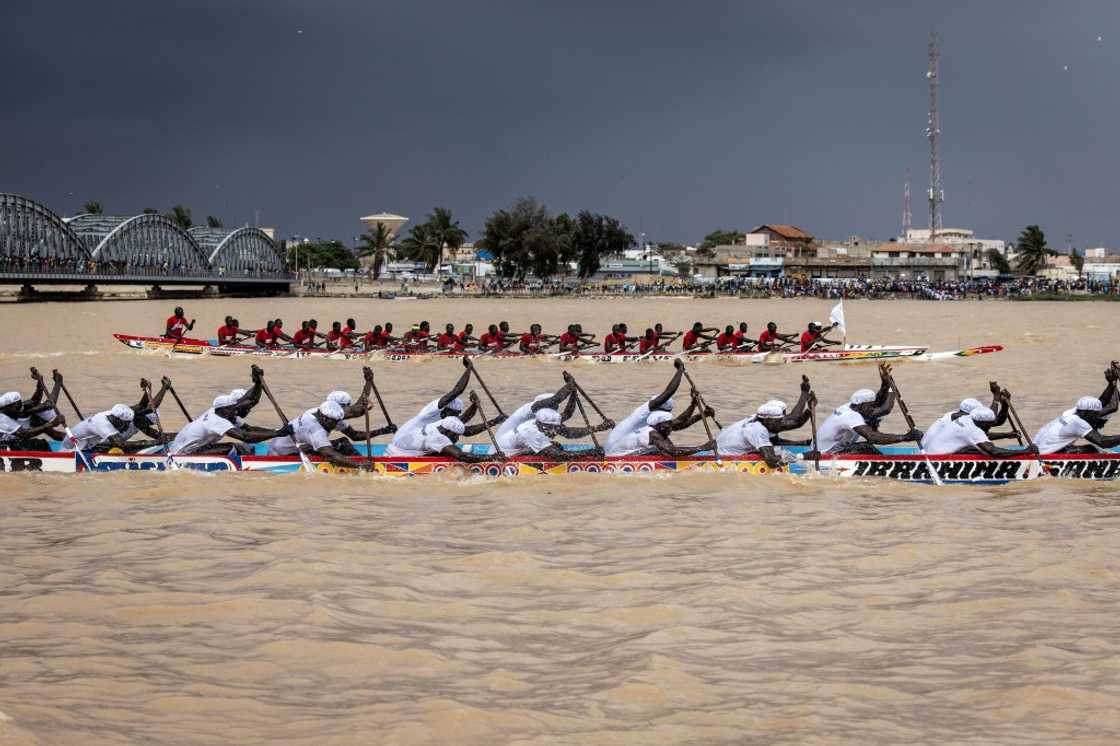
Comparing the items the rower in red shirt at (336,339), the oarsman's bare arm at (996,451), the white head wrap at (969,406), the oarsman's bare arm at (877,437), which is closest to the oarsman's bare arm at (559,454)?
the oarsman's bare arm at (877,437)

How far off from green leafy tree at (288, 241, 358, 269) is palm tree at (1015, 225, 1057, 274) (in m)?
85.4

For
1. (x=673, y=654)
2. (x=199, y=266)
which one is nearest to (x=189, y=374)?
(x=673, y=654)

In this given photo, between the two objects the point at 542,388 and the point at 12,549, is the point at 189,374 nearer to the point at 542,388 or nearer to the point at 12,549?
the point at 542,388

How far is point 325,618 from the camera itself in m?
7.86

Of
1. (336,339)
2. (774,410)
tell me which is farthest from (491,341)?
(774,410)

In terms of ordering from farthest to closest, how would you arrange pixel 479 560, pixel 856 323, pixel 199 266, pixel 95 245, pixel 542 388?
pixel 199 266 → pixel 95 245 → pixel 856 323 → pixel 542 388 → pixel 479 560

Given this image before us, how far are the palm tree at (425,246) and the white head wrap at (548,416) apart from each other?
105m

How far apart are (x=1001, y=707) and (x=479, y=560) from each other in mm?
4653

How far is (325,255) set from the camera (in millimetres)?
155125

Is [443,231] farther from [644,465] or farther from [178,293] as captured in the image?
[644,465]

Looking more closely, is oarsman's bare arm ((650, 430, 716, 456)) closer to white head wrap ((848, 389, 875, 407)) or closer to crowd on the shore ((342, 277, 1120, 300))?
white head wrap ((848, 389, 875, 407))

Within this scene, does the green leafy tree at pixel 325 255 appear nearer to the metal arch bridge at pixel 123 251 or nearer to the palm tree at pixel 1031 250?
the metal arch bridge at pixel 123 251

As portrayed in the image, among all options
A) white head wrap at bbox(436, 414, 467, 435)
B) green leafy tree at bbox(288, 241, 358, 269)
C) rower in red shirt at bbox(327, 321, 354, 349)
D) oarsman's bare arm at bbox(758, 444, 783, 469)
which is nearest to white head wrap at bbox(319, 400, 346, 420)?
white head wrap at bbox(436, 414, 467, 435)

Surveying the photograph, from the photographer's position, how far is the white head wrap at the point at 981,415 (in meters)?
12.5
